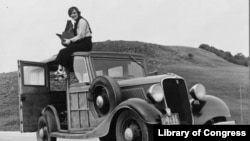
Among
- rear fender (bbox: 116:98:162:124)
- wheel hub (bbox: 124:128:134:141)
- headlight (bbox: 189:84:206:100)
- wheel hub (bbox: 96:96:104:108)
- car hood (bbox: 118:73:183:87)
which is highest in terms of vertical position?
car hood (bbox: 118:73:183:87)

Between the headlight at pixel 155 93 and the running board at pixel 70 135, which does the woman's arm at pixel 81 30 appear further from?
the headlight at pixel 155 93

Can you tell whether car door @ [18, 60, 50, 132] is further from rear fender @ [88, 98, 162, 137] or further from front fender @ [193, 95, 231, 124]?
front fender @ [193, 95, 231, 124]

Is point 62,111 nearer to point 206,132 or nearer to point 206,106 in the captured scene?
point 206,106

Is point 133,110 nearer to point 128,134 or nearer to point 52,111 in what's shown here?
point 128,134

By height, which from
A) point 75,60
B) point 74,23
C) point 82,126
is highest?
point 74,23

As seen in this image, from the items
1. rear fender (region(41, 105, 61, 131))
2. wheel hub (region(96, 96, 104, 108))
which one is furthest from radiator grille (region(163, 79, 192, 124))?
rear fender (region(41, 105, 61, 131))

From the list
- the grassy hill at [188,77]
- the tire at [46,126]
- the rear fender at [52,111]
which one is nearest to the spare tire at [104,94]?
the rear fender at [52,111]

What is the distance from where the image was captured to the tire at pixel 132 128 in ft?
19.2

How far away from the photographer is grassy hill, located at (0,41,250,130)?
75.9ft

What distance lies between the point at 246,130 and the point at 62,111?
4726mm

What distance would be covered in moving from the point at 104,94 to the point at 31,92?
2556mm

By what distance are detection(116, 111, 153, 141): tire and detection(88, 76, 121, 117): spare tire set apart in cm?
Result: 35

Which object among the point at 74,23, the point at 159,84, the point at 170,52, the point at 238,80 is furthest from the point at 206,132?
the point at 170,52

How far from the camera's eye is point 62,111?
8648 millimetres
